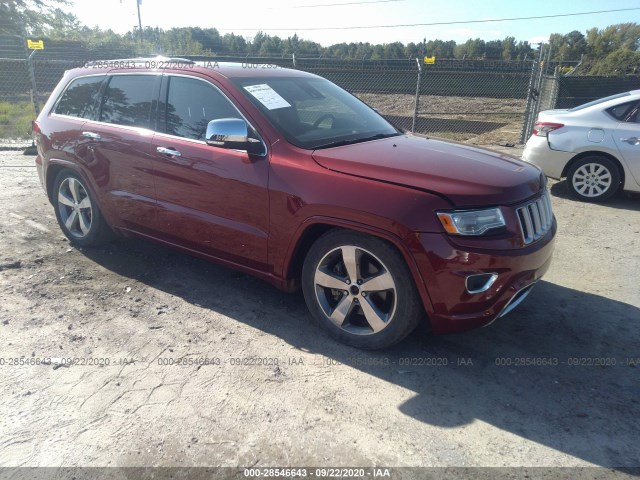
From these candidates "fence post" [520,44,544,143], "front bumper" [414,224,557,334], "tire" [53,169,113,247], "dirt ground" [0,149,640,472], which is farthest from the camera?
"fence post" [520,44,544,143]

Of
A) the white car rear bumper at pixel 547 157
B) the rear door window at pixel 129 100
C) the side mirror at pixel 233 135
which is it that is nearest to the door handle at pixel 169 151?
the rear door window at pixel 129 100

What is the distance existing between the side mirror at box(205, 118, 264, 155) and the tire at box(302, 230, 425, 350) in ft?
2.65

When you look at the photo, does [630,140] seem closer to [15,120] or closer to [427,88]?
[15,120]

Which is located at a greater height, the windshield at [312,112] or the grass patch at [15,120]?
the windshield at [312,112]

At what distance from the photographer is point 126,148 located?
4.19 meters

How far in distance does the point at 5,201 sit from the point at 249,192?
4.70m

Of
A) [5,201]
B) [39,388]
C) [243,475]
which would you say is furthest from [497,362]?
[5,201]

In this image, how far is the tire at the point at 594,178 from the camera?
6.79 metres

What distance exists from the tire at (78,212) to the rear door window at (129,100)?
Answer: 0.74m

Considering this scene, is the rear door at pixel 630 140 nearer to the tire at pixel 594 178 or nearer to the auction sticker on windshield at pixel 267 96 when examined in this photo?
the tire at pixel 594 178

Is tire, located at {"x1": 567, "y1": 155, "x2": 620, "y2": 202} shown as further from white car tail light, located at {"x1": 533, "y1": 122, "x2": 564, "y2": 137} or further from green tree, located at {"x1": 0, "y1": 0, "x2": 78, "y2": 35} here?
green tree, located at {"x1": 0, "y1": 0, "x2": 78, "y2": 35}

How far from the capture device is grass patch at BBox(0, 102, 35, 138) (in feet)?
38.7

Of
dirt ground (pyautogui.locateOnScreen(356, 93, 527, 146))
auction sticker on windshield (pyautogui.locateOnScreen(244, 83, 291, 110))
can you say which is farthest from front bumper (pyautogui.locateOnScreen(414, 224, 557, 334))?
dirt ground (pyautogui.locateOnScreen(356, 93, 527, 146))

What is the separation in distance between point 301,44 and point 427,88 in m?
24.8
